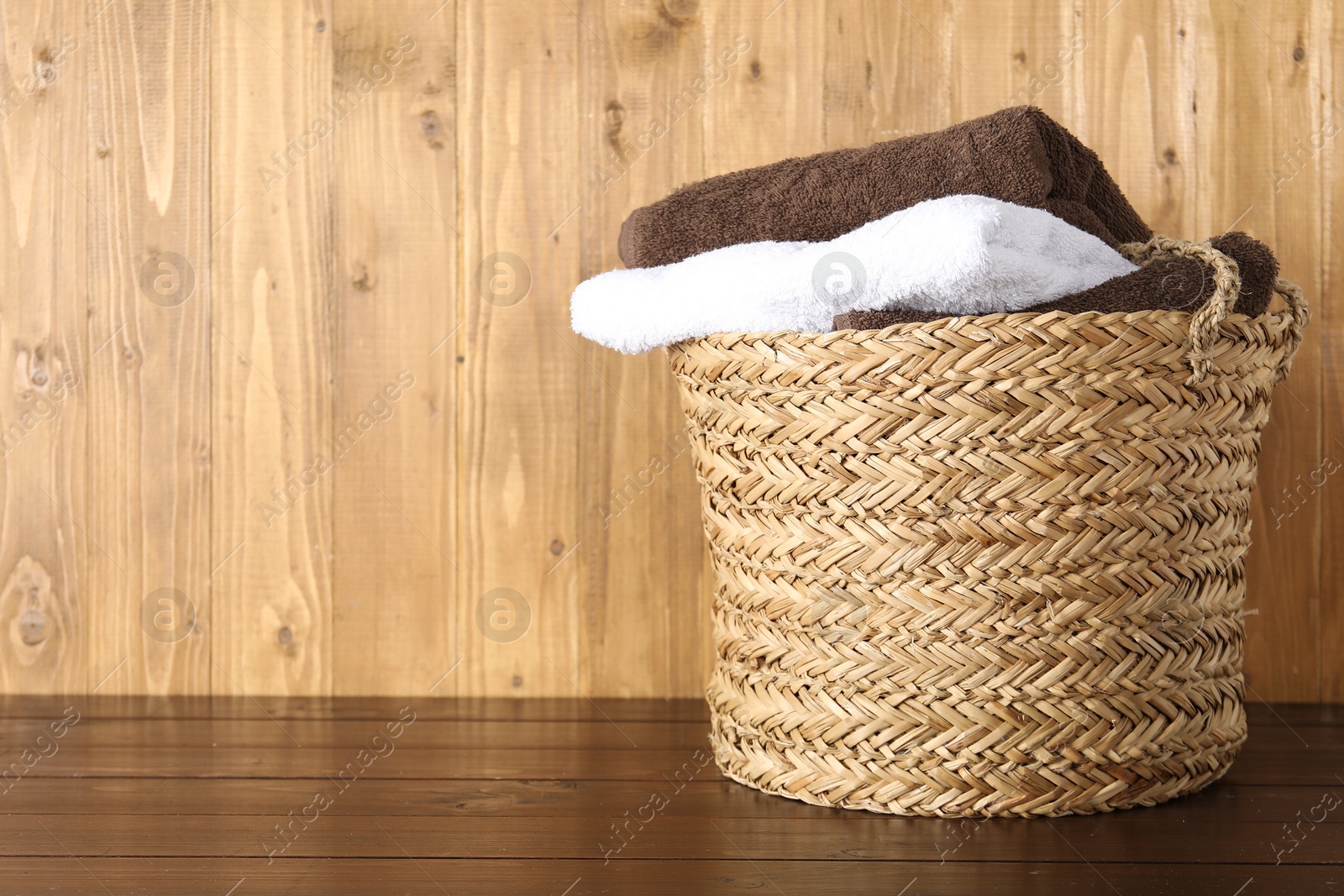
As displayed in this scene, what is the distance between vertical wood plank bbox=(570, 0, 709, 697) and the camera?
1.08 m

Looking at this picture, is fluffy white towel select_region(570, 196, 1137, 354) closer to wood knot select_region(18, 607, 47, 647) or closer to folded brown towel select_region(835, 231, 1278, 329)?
folded brown towel select_region(835, 231, 1278, 329)

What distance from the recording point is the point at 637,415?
1.09 meters

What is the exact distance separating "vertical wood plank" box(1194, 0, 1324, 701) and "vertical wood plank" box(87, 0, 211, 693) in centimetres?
106

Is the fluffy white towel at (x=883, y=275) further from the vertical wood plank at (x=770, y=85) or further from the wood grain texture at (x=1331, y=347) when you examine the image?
the wood grain texture at (x=1331, y=347)

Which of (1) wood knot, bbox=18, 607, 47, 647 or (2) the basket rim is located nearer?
(2) the basket rim

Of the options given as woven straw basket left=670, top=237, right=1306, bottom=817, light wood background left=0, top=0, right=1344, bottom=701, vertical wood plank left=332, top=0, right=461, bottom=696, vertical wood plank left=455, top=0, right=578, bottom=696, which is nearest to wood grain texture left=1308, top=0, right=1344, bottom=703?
woven straw basket left=670, top=237, right=1306, bottom=817

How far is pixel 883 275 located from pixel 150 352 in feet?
2.64

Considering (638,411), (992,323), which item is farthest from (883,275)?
(638,411)

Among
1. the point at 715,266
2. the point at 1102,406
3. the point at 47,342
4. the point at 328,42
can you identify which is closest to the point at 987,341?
the point at 1102,406

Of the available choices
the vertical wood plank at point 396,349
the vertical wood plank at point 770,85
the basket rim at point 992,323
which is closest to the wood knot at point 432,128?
the vertical wood plank at point 396,349

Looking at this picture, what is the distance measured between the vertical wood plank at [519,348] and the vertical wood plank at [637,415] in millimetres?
16

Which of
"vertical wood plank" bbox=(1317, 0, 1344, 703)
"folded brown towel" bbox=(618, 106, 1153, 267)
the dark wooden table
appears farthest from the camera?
"vertical wood plank" bbox=(1317, 0, 1344, 703)

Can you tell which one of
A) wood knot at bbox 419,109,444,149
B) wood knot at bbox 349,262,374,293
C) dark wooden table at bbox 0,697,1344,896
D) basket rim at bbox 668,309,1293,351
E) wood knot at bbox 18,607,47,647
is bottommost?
dark wooden table at bbox 0,697,1344,896

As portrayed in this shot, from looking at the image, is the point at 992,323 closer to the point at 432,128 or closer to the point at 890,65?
the point at 890,65
